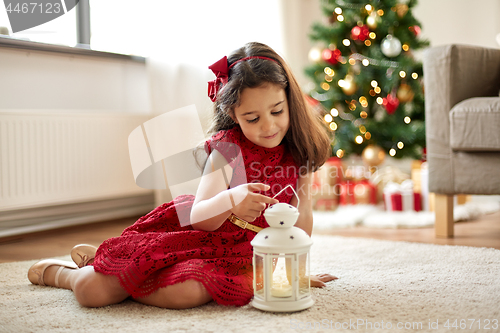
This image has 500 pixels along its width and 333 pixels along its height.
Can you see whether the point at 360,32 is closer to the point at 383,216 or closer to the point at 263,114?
the point at 383,216

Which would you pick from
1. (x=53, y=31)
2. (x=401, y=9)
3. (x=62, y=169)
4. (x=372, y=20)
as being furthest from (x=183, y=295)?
(x=401, y=9)

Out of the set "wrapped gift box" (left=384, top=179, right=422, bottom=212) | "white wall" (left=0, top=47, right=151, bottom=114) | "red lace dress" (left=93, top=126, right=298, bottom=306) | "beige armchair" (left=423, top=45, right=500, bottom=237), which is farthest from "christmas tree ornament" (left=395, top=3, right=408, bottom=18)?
"red lace dress" (left=93, top=126, right=298, bottom=306)

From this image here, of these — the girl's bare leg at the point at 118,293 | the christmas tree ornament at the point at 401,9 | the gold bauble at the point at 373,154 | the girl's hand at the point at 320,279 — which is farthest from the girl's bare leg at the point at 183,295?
the christmas tree ornament at the point at 401,9

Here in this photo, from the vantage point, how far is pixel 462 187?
177 centimetres

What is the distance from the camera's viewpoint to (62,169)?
223 centimetres

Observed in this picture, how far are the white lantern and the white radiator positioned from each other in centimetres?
144

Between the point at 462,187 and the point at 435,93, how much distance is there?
37 cm

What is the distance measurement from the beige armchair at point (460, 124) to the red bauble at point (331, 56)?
39.1 inches

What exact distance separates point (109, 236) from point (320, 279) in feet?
3.76

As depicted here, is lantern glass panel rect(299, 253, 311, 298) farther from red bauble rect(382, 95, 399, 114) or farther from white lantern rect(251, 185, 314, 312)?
red bauble rect(382, 95, 399, 114)

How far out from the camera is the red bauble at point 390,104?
8.97 ft

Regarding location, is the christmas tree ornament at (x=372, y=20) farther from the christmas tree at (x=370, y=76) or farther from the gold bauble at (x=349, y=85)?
the gold bauble at (x=349, y=85)

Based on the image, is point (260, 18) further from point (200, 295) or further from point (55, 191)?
point (200, 295)

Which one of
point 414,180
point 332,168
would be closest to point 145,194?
point 332,168
